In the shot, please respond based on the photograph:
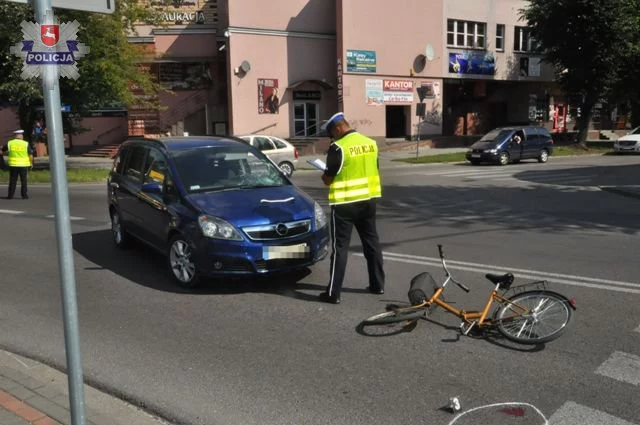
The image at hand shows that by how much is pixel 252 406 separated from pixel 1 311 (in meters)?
3.54

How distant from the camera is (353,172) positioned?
5.89 meters

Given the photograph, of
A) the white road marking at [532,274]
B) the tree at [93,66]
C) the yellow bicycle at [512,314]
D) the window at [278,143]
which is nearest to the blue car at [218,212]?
the yellow bicycle at [512,314]

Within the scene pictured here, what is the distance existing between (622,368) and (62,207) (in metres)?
3.84

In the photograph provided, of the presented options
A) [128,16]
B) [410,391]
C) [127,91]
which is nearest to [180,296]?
[410,391]

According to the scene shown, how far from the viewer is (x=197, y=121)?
3459cm

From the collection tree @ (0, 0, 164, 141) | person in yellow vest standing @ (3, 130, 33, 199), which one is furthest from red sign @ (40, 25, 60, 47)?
tree @ (0, 0, 164, 141)

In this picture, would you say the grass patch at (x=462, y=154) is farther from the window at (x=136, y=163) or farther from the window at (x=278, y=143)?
the window at (x=136, y=163)

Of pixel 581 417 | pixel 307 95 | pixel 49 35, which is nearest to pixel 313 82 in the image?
pixel 307 95

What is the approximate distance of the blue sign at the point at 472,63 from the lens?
3766 centimetres

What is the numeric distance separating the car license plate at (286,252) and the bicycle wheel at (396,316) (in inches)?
54.7

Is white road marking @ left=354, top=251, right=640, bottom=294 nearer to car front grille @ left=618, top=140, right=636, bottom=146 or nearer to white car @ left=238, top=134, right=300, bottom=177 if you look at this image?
white car @ left=238, top=134, right=300, bottom=177

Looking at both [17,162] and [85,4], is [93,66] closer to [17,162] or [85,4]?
[17,162]

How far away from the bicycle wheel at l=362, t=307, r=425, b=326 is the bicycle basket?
99 millimetres

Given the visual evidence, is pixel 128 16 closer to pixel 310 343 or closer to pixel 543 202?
pixel 543 202
